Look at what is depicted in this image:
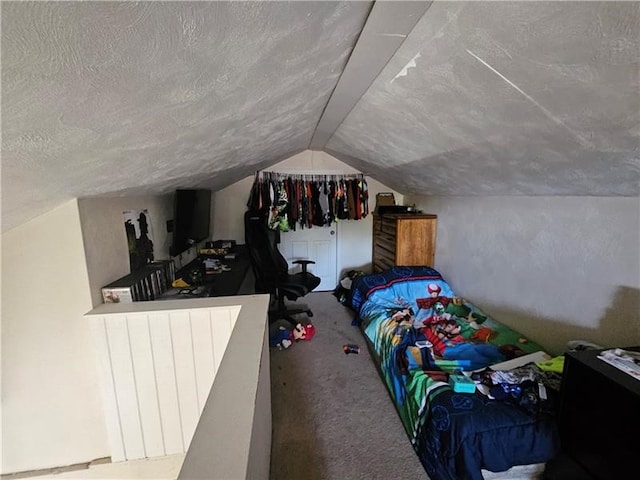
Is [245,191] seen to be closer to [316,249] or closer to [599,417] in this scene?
[316,249]

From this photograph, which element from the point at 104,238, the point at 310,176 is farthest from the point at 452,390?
the point at 310,176

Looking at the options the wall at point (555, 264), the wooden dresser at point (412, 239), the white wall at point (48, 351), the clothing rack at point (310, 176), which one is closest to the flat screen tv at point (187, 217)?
the white wall at point (48, 351)

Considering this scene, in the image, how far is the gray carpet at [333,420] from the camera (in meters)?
1.58

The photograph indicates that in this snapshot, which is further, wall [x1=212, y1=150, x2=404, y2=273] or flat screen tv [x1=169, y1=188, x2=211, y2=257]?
wall [x1=212, y1=150, x2=404, y2=273]

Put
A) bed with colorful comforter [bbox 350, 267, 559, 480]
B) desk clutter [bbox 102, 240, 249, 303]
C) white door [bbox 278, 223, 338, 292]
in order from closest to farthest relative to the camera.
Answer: bed with colorful comforter [bbox 350, 267, 559, 480] < desk clutter [bbox 102, 240, 249, 303] < white door [bbox 278, 223, 338, 292]

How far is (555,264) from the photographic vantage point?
6.45ft

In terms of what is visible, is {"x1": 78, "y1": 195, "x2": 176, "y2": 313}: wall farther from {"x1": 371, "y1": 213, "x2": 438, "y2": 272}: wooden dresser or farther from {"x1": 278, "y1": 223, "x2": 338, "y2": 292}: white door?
{"x1": 371, "y1": 213, "x2": 438, "y2": 272}: wooden dresser

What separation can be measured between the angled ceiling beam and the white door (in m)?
2.46

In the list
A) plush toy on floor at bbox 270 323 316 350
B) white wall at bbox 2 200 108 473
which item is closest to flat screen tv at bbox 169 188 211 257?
white wall at bbox 2 200 108 473

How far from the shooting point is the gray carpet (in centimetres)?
158

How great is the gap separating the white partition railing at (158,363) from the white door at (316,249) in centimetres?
252

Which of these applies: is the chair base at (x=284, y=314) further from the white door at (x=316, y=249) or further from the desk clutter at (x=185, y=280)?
the white door at (x=316, y=249)

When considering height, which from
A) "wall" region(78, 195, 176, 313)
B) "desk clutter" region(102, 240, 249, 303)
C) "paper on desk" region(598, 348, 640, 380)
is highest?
"wall" region(78, 195, 176, 313)

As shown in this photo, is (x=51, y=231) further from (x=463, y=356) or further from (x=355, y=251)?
(x=355, y=251)
